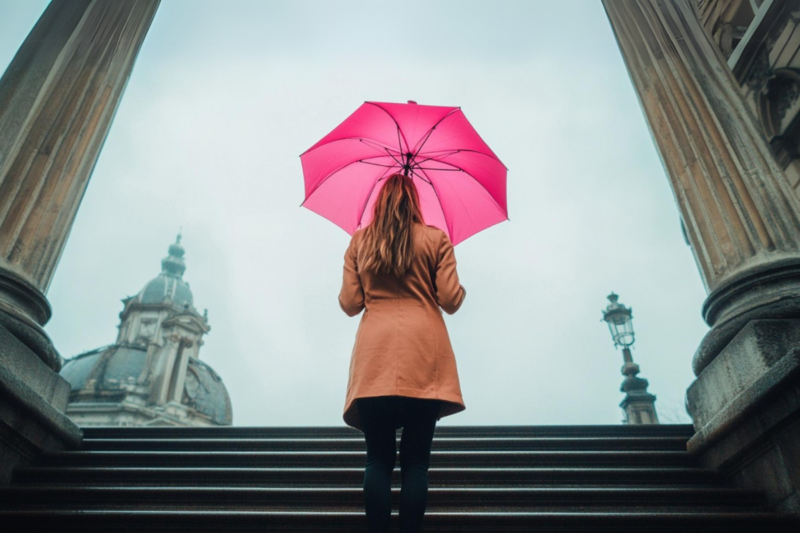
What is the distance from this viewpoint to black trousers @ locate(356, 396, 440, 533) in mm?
2332

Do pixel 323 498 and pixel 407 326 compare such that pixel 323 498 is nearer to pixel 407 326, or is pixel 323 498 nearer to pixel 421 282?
pixel 407 326

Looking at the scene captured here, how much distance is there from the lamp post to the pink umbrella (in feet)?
30.5

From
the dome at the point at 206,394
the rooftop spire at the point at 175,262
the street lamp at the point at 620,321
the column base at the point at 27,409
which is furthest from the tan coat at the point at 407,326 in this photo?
the rooftop spire at the point at 175,262

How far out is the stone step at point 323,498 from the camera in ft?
11.6

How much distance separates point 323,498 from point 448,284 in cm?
183

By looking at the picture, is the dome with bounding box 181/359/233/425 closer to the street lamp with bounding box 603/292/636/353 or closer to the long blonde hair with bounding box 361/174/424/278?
the street lamp with bounding box 603/292/636/353

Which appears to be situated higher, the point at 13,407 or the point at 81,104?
the point at 81,104

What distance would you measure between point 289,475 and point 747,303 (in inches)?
132

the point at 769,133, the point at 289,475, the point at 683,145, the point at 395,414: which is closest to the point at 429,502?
the point at 289,475

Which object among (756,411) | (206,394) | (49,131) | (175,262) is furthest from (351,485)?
(175,262)

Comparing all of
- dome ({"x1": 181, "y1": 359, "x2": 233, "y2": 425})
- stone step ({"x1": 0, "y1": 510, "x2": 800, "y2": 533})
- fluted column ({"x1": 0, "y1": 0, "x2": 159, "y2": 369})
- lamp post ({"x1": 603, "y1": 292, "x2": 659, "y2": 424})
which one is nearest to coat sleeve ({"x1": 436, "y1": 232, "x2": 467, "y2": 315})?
stone step ({"x1": 0, "y1": 510, "x2": 800, "y2": 533})

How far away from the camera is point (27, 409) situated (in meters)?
3.86

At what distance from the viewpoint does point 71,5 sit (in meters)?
5.80

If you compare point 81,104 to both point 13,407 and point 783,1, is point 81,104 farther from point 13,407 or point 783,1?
point 783,1
